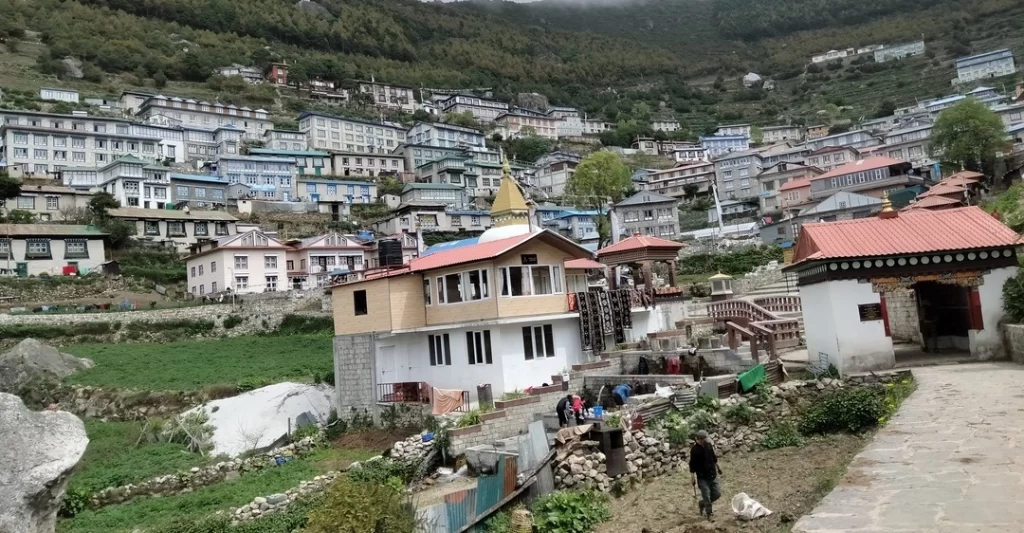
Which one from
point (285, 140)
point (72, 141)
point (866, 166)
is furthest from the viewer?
point (285, 140)

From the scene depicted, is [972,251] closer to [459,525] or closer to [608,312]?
[608,312]

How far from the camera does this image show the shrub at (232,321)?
46.5 meters

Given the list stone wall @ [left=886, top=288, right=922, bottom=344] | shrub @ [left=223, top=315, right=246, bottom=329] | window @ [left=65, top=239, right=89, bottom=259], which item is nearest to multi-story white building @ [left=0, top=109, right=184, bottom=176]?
window @ [left=65, top=239, right=89, bottom=259]

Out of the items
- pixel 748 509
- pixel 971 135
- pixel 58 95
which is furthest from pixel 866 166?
pixel 58 95

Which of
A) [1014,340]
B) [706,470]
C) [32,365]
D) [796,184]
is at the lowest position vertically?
[706,470]

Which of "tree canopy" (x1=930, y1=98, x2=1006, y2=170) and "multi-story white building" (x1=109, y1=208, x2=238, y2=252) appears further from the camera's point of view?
"multi-story white building" (x1=109, y1=208, x2=238, y2=252)

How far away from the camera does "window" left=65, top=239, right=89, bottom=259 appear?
184ft

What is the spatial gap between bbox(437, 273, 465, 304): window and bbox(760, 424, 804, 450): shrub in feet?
39.1

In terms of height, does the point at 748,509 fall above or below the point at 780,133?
below

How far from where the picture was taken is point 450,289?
23.3 metres

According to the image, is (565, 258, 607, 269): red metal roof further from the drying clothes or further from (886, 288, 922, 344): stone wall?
(886, 288, 922, 344): stone wall

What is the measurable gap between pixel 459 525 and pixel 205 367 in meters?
27.0

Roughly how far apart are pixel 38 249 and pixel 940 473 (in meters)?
66.8

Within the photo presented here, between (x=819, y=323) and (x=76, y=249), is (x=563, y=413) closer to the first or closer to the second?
(x=819, y=323)
